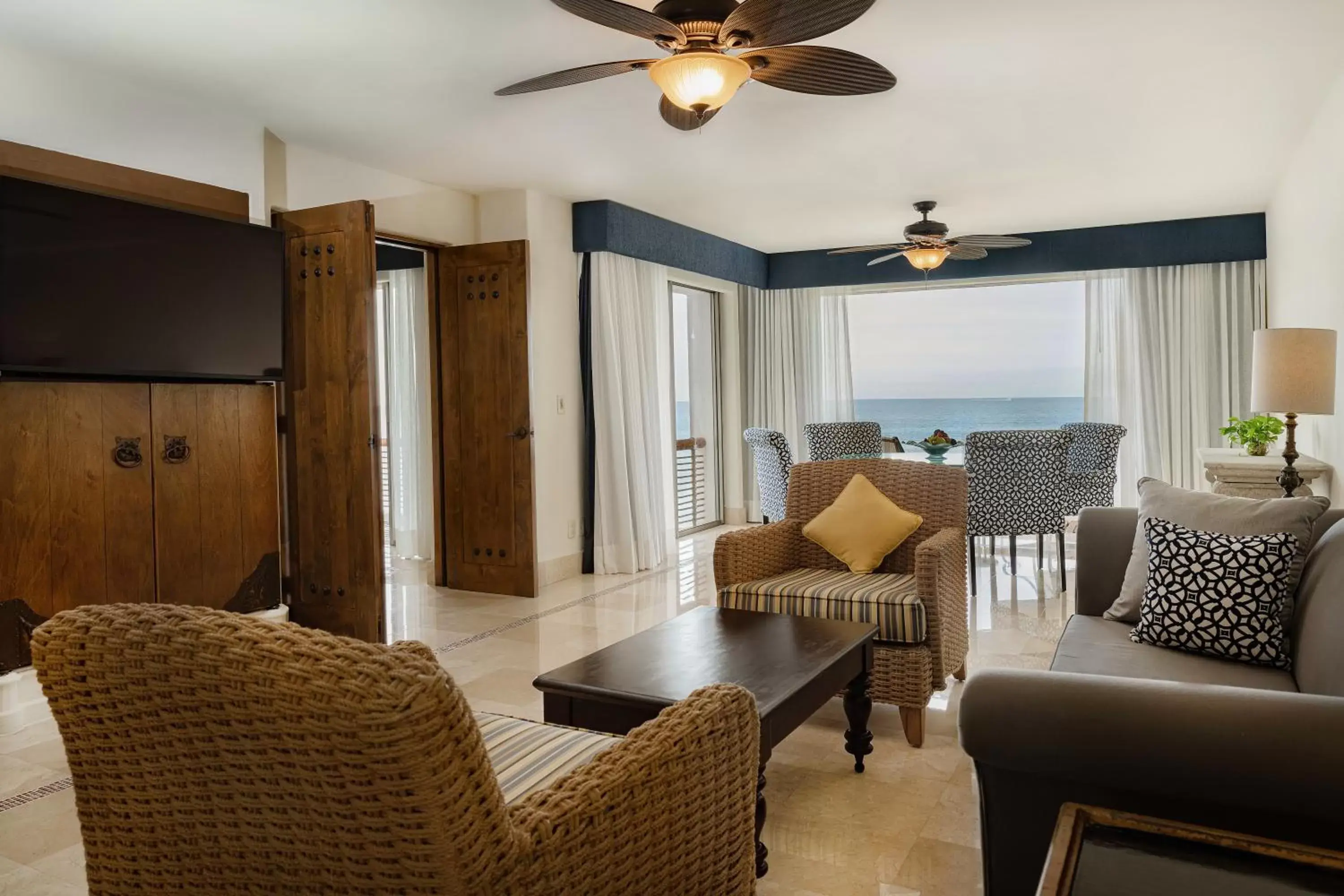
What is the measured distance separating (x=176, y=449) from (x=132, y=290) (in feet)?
2.16

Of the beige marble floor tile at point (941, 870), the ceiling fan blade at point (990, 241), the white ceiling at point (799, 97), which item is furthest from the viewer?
the ceiling fan blade at point (990, 241)

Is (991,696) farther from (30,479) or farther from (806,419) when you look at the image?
(806,419)

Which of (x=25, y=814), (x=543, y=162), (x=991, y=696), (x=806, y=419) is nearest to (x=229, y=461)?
(x=25, y=814)

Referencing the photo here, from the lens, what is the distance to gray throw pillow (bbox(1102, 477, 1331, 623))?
2.37 m

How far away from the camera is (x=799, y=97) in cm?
396

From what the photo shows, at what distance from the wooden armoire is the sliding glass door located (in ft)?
12.9

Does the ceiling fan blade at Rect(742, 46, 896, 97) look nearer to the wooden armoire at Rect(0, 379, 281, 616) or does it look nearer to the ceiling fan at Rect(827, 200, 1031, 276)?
the wooden armoire at Rect(0, 379, 281, 616)

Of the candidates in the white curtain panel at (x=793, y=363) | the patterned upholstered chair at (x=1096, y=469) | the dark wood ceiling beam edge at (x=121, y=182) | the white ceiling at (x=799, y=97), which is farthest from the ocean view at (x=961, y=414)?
the dark wood ceiling beam edge at (x=121, y=182)

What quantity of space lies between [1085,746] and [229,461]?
3629 mm

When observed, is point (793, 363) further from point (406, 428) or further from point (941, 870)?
point (941, 870)

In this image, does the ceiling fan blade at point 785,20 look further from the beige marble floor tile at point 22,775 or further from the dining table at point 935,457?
the dining table at point 935,457

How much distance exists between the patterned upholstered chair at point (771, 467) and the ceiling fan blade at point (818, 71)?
312cm

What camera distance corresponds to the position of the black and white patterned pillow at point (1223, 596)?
229cm

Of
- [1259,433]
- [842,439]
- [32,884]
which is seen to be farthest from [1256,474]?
[32,884]
